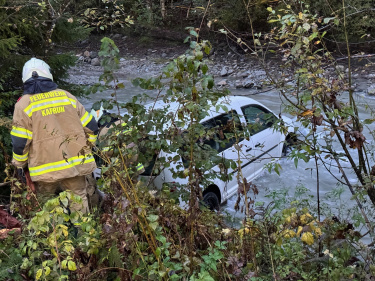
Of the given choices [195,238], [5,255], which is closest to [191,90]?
[195,238]

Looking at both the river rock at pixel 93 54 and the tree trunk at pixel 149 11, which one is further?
the tree trunk at pixel 149 11

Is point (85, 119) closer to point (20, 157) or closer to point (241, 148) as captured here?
point (20, 157)

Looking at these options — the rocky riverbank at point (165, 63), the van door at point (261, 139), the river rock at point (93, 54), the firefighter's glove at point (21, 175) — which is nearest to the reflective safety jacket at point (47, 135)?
the firefighter's glove at point (21, 175)

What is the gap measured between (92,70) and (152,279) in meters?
19.4

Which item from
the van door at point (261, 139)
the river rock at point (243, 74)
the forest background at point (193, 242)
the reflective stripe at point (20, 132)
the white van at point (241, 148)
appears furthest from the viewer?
the river rock at point (243, 74)

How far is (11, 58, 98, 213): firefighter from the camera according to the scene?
13.7 feet

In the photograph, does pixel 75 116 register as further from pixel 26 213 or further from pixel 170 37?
pixel 170 37

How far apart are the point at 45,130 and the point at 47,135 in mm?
56

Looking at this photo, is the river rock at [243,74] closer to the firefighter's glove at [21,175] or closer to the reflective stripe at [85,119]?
the reflective stripe at [85,119]

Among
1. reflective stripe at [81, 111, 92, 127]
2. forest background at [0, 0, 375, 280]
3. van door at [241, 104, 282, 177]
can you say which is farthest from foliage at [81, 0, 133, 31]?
forest background at [0, 0, 375, 280]

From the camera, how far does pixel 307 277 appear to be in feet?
9.17

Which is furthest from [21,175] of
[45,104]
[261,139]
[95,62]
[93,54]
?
[93,54]

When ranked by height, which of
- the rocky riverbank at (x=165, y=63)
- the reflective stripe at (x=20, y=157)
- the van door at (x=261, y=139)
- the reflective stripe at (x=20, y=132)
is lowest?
the rocky riverbank at (x=165, y=63)

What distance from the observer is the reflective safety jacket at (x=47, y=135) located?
4.17 meters
